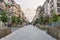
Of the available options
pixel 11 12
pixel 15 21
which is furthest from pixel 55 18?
pixel 11 12

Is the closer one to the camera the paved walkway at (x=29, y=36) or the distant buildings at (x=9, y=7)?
the paved walkway at (x=29, y=36)

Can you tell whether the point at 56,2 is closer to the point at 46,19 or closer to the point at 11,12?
the point at 46,19

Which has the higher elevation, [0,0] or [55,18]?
[0,0]

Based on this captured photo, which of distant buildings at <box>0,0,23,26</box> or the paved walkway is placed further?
distant buildings at <box>0,0,23,26</box>

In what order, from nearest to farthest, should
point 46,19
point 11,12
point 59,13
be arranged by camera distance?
1. point 59,13
2. point 46,19
3. point 11,12

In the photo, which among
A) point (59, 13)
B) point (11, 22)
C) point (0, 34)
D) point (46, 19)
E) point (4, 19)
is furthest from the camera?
point (11, 22)

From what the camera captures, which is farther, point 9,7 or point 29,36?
point 9,7

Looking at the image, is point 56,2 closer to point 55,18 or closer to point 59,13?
point 59,13

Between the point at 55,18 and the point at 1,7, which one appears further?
the point at 1,7

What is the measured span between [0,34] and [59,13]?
66.3 metres

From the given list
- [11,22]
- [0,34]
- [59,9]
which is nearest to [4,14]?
[59,9]

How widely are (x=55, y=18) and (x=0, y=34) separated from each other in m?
50.5

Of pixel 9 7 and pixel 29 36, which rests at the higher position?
pixel 9 7

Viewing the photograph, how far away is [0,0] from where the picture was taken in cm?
9538
